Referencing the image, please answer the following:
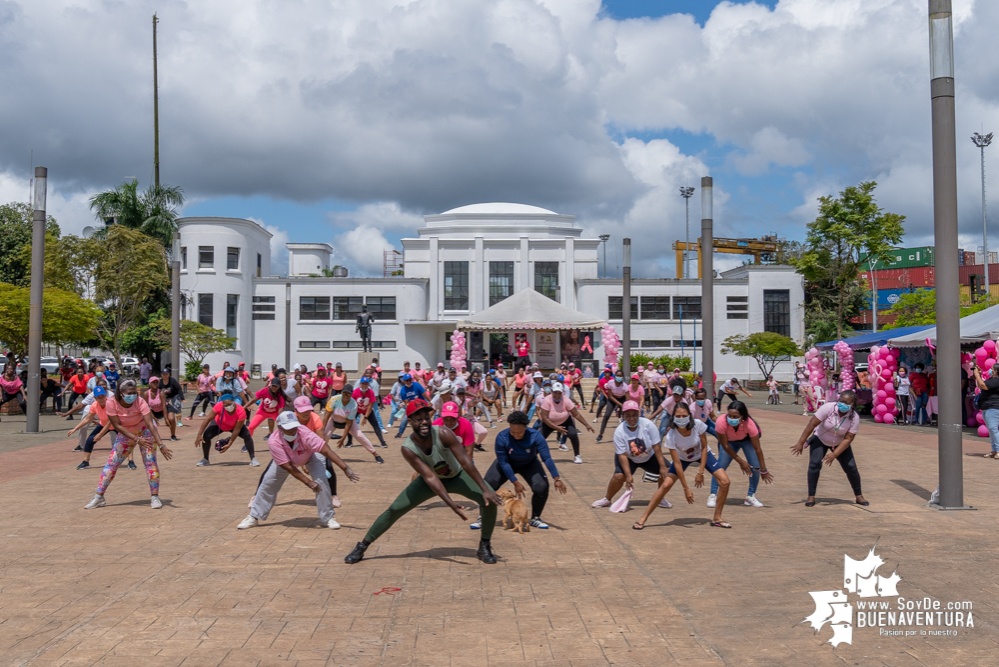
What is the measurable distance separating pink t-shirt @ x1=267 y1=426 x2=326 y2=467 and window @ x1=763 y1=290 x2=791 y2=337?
158ft

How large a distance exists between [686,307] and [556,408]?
4142 centimetres

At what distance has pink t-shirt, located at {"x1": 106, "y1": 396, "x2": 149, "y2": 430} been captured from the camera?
9.84 m

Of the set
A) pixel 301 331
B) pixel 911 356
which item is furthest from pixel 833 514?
pixel 301 331

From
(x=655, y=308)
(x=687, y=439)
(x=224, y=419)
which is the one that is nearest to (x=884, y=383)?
(x=687, y=439)

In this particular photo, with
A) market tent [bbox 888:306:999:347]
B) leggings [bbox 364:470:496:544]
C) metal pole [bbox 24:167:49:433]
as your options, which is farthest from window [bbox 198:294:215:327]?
leggings [bbox 364:470:496:544]

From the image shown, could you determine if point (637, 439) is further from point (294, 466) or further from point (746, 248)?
point (746, 248)

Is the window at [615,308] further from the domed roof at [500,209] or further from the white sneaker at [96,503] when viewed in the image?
the white sneaker at [96,503]

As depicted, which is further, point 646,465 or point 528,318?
point 528,318

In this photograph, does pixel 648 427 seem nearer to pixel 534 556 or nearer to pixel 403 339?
pixel 534 556

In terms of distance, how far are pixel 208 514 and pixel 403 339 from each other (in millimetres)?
42321

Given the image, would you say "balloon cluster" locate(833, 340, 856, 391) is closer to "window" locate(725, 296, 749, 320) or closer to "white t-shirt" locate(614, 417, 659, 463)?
"white t-shirt" locate(614, 417, 659, 463)

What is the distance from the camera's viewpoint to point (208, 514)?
9398mm

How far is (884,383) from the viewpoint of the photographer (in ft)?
75.4

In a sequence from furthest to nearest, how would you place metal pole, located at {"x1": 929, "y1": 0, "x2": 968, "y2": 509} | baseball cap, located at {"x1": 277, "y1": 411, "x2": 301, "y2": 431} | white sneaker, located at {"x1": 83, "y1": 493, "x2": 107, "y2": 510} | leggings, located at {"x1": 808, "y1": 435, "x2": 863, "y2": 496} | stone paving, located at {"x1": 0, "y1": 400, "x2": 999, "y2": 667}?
metal pole, located at {"x1": 929, "y1": 0, "x2": 968, "y2": 509}, leggings, located at {"x1": 808, "y1": 435, "x2": 863, "y2": 496}, white sneaker, located at {"x1": 83, "y1": 493, "x2": 107, "y2": 510}, baseball cap, located at {"x1": 277, "y1": 411, "x2": 301, "y2": 431}, stone paving, located at {"x1": 0, "y1": 400, "x2": 999, "y2": 667}
